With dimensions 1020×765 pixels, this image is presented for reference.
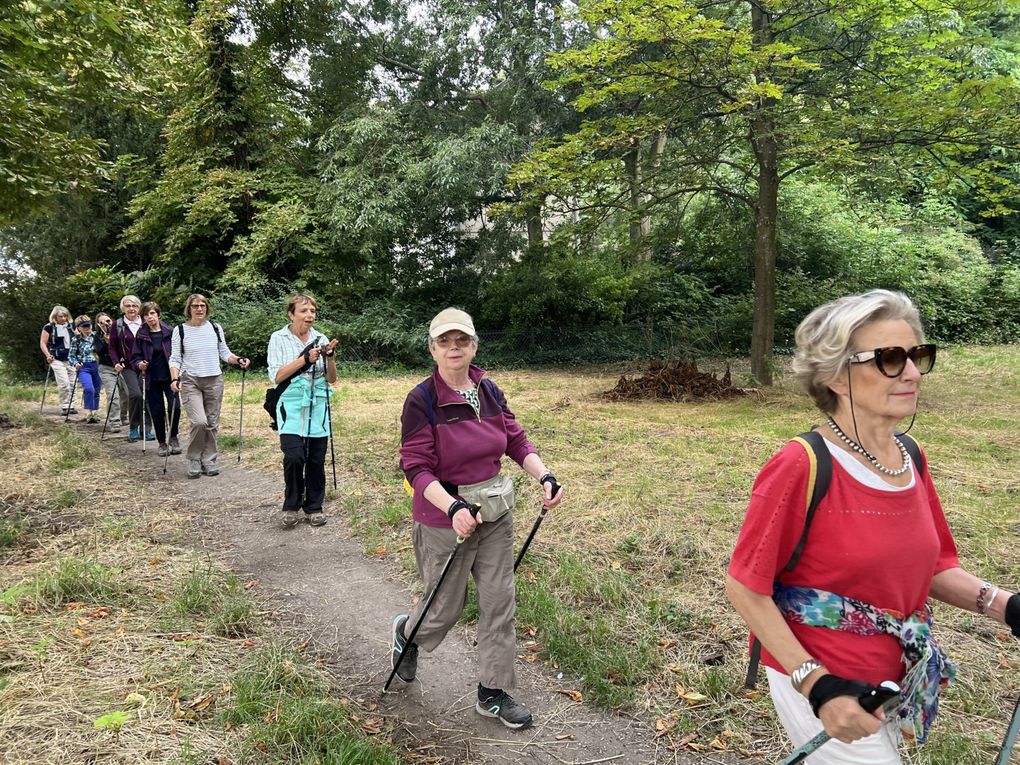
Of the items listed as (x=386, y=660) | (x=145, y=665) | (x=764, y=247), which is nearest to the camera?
(x=145, y=665)

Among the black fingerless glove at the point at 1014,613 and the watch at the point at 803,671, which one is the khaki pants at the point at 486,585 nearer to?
the watch at the point at 803,671

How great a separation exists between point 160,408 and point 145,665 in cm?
630

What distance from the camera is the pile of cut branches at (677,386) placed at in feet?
38.9

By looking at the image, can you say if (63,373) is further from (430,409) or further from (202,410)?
(430,409)

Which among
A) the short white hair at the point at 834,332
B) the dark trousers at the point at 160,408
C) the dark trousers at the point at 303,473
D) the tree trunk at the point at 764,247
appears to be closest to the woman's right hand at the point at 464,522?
the short white hair at the point at 834,332

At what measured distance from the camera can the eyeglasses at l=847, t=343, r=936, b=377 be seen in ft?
5.65

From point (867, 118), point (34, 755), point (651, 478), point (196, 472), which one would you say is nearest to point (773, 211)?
point (867, 118)

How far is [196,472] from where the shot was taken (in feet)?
25.1

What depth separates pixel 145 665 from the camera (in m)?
3.31

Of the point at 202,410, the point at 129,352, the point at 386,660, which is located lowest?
the point at 386,660

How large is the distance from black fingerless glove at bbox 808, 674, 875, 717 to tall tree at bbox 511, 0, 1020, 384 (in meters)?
8.30

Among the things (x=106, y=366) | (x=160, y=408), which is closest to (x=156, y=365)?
(x=160, y=408)

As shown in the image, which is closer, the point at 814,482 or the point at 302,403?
the point at 814,482

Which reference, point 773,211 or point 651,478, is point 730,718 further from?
point 773,211
